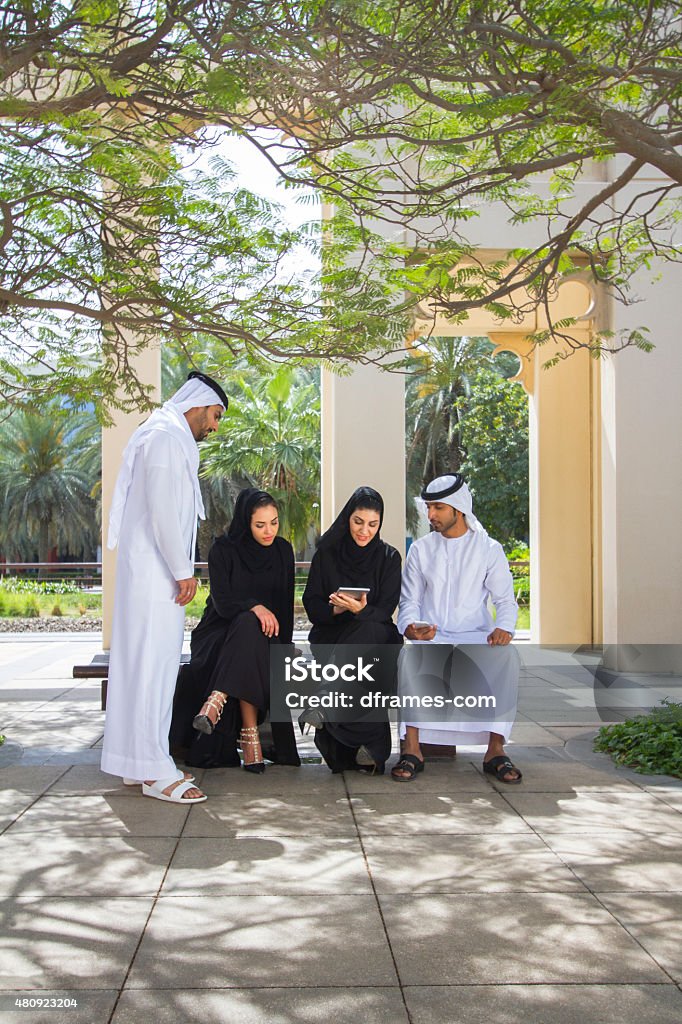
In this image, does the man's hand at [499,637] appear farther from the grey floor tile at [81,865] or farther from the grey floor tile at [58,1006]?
the grey floor tile at [58,1006]

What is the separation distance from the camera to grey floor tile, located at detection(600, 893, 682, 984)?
301 centimetres

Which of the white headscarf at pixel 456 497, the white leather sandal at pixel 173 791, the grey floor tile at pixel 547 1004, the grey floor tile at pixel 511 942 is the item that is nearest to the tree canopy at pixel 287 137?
the white headscarf at pixel 456 497

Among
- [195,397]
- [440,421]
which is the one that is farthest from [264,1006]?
[440,421]

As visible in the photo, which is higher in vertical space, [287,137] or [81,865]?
[287,137]

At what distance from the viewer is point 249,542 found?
230 inches

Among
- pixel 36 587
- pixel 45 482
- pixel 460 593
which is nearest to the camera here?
pixel 460 593

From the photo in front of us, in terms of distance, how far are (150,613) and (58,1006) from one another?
2.41 meters

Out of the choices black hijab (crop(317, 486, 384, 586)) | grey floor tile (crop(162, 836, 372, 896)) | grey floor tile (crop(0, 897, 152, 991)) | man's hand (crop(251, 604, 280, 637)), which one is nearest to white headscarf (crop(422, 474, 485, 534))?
black hijab (crop(317, 486, 384, 586))

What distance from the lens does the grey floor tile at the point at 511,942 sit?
9.47 ft

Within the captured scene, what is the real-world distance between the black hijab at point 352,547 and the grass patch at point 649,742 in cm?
183

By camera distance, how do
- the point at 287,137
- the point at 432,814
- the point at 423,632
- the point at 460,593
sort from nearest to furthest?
the point at 432,814
the point at 423,632
the point at 460,593
the point at 287,137

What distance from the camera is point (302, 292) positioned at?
736cm

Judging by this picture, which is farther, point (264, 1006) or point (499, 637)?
point (499, 637)

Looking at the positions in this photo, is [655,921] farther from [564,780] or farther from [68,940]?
[564,780]
